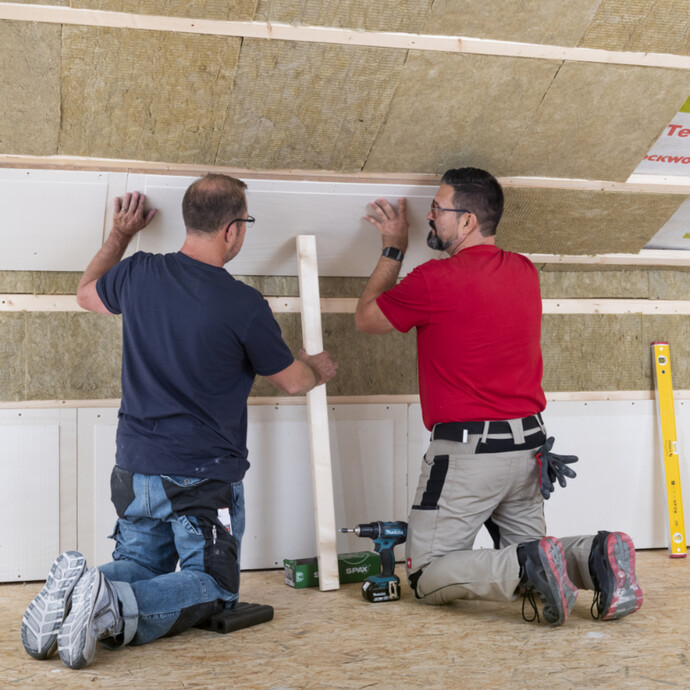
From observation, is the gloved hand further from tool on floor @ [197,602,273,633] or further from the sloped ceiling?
the sloped ceiling

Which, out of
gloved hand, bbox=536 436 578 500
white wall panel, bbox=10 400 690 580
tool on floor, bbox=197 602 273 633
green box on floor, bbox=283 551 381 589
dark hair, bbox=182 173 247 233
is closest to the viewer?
tool on floor, bbox=197 602 273 633

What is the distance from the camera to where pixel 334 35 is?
2398 millimetres

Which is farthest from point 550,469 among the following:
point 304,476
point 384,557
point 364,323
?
point 304,476

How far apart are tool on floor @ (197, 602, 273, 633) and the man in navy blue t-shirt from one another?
0.04 m

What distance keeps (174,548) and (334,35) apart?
168cm

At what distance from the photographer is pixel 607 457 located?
360cm

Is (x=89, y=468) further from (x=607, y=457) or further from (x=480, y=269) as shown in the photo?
(x=607, y=457)

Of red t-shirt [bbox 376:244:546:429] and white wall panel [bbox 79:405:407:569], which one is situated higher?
red t-shirt [bbox 376:244:546:429]

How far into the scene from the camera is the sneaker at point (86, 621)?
1952 mm

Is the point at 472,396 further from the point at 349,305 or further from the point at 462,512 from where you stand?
the point at 349,305

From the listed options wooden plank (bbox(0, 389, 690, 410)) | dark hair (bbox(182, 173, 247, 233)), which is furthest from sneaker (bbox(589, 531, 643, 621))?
dark hair (bbox(182, 173, 247, 233))

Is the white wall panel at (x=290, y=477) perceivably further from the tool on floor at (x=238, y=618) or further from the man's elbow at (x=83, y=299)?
the tool on floor at (x=238, y=618)

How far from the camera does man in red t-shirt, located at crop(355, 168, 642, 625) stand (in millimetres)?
2629

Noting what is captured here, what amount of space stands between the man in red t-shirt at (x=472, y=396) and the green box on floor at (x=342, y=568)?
384 millimetres
